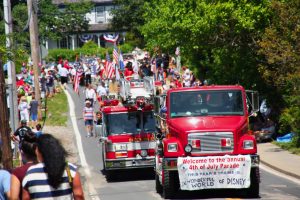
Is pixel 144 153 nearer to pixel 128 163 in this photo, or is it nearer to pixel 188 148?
pixel 128 163

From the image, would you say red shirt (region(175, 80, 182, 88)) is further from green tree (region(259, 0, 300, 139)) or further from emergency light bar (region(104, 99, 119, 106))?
emergency light bar (region(104, 99, 119, 106))

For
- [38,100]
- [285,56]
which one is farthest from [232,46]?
[38,100]

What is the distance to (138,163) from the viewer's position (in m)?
23.3

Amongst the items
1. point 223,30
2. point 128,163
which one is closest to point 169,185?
point 128,163

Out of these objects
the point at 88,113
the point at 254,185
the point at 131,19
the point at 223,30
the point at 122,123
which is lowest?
the point at 254,185

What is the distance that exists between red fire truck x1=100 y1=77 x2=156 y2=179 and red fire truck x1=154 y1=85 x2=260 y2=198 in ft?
13.4

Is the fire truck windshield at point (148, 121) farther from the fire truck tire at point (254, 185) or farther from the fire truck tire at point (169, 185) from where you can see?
the fire truck tire at point (254, 185)

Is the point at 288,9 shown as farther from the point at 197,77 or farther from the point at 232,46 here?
the point at 197,77

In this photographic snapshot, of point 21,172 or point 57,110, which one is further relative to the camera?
point 57,110

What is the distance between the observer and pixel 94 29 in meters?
106

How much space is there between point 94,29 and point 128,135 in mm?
83796

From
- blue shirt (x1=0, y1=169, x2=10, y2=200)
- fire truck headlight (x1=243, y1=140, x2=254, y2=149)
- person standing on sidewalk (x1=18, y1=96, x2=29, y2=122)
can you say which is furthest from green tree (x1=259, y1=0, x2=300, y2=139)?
blue shirt (x1=0, y1=169, x2=10, y2=200)

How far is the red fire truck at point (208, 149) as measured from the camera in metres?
18.3

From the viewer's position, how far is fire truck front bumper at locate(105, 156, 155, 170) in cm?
2323
